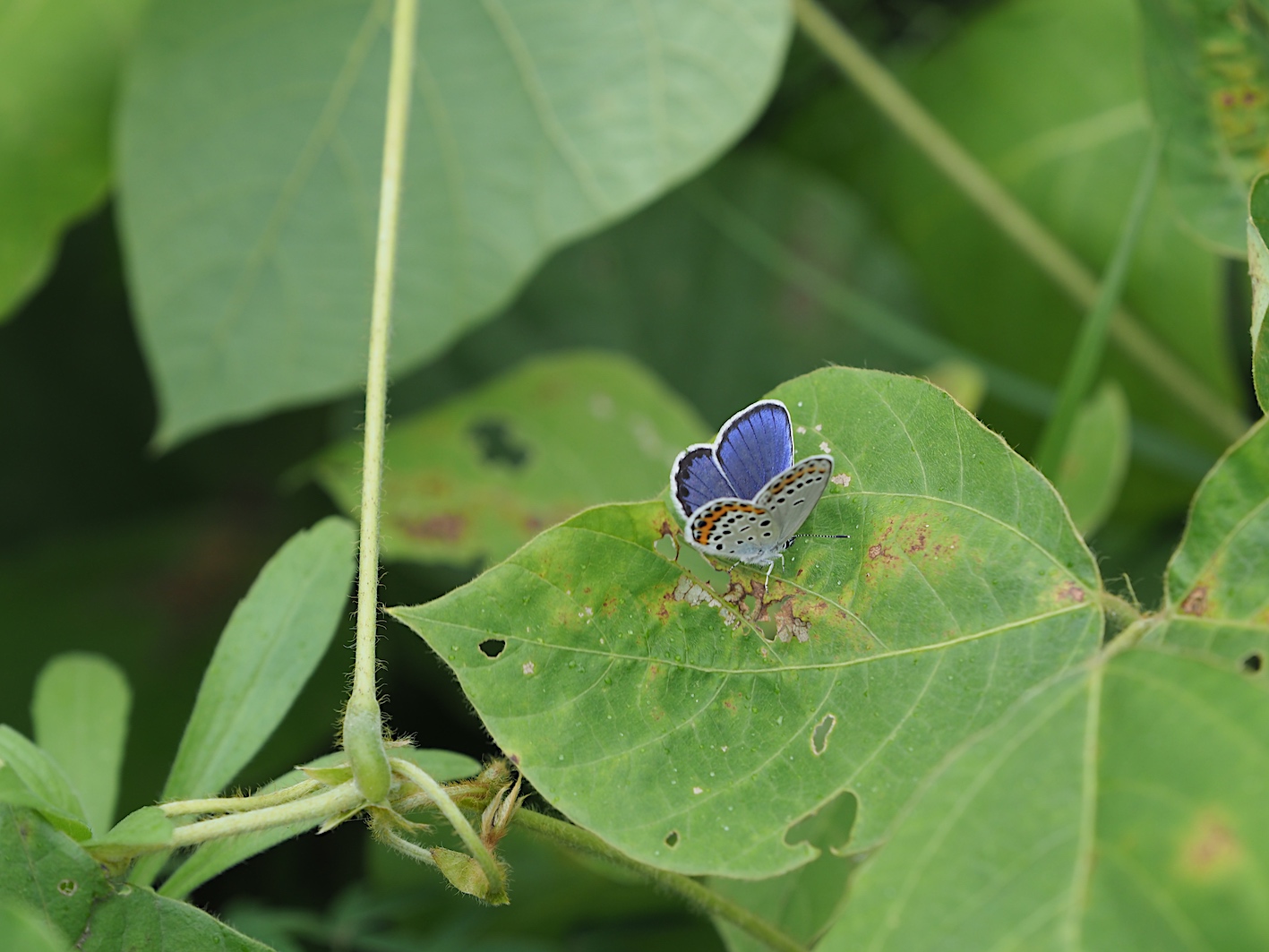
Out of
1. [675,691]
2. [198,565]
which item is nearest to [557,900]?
[675,691]

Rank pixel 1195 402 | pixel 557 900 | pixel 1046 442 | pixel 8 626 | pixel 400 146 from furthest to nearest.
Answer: pixel 8 626, pixel 1195 402, pixel 557 900, pixel 1046 442, pixel 400 146

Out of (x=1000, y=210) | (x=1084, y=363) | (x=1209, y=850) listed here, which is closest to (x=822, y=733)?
(x=1209, y=850)

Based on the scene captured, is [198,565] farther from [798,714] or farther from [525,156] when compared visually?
[798,714]

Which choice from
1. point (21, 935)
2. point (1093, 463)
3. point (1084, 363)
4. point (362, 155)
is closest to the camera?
point (21, 935)

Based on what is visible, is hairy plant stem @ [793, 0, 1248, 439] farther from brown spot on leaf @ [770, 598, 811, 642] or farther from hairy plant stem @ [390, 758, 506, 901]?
hairy plant stem @ [390, 758, 506, 901]

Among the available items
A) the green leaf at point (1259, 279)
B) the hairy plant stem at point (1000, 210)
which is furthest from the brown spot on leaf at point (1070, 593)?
the hairy plant stem at point (1000, 210)

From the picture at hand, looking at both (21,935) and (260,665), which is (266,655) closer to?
(260,665)

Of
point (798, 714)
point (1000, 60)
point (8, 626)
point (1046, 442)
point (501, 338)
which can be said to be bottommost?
point (8, 626)

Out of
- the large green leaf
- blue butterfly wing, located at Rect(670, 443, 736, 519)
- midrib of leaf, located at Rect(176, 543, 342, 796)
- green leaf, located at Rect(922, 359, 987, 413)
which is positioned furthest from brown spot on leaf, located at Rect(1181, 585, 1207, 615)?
the large green leaf
